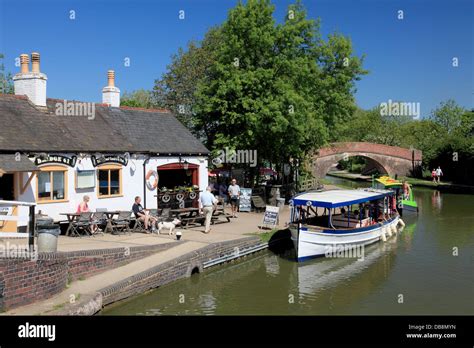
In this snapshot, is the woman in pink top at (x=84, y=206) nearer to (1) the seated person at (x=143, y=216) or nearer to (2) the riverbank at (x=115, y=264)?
(2) the riverbank at (x=115, y=264)

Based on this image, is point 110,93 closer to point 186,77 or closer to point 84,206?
point 84,206

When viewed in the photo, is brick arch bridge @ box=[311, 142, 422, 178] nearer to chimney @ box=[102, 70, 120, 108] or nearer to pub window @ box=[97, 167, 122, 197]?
chimney @ box=[102, 70, 120, 108]

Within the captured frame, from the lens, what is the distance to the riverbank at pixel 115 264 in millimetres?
10617

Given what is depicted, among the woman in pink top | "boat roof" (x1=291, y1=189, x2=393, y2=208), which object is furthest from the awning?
"boat roof" (x1=291, y1=189, x2=393, y2=208)

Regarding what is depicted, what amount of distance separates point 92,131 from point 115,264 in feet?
25.7

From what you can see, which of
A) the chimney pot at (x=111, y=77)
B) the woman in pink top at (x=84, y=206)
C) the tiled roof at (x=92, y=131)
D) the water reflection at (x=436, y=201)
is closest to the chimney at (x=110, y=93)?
the chimney pot at (x=111, y=77)

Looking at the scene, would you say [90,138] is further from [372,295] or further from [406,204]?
[406,204]

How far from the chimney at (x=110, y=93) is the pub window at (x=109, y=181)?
4.77 m

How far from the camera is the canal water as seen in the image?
1271cm

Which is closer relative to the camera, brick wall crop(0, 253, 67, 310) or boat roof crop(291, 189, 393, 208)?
brick wall crop(0, 253, 67, 310)

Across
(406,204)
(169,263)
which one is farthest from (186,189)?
(406,204)

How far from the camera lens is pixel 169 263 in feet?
47.0

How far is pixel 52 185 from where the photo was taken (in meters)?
17.6

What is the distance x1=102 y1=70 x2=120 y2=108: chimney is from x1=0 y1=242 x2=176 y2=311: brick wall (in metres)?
11.4
